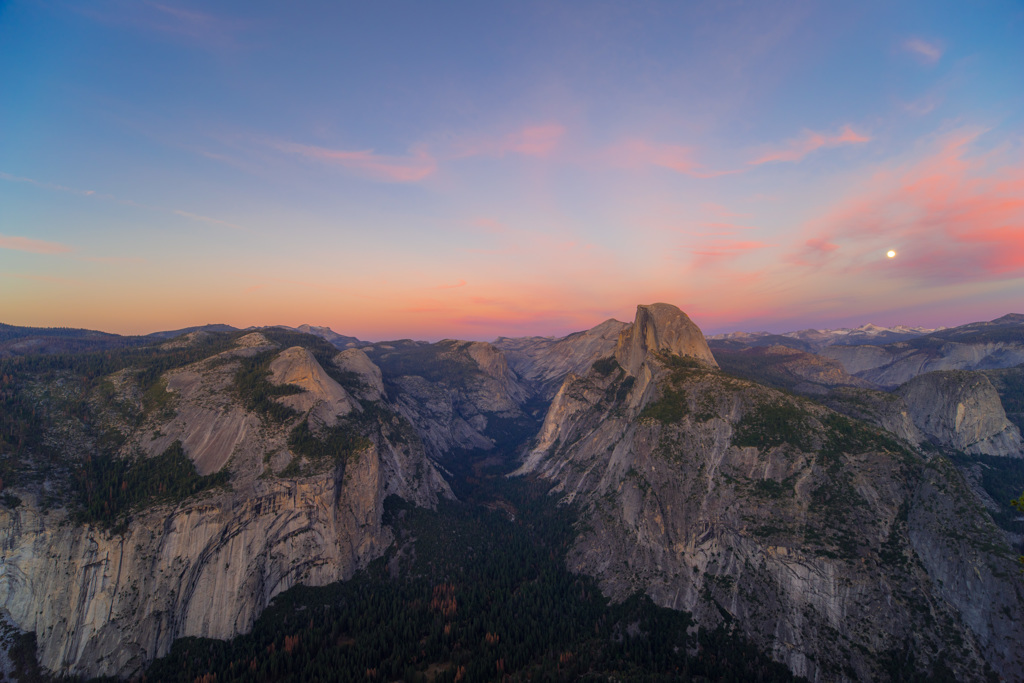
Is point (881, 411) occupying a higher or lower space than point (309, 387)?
lower

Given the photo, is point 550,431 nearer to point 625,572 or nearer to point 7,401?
point 625,572

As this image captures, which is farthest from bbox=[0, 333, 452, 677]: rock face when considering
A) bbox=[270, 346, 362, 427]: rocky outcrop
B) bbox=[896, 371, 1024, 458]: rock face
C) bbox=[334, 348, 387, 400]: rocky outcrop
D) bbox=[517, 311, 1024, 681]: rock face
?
bbox=[896, 371, 1024, 458]: rock face

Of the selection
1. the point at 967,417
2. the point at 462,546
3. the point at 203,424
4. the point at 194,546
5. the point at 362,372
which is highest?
the point at 362,372

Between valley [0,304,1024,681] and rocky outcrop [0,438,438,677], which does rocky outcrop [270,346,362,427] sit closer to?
valley [0,304,1024,681]

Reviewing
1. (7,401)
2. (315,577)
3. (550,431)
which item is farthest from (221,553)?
(550,431)

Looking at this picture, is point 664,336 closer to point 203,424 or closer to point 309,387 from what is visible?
point 309,387

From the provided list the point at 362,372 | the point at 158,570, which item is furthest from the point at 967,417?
the point at 158,570
